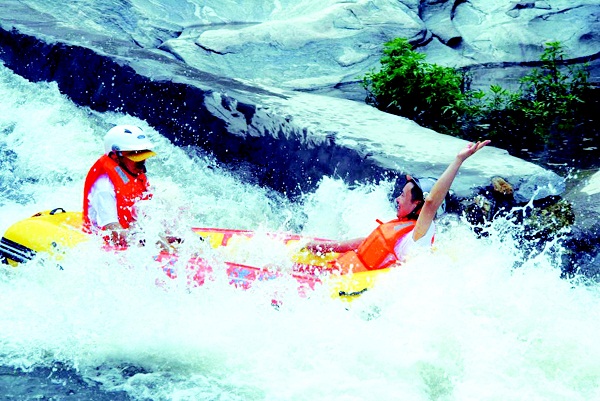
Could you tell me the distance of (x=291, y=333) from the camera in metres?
4.21

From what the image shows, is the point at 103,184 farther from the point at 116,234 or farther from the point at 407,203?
the point at 407,203

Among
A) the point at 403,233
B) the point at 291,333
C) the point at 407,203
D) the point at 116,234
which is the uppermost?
the point at 407,203

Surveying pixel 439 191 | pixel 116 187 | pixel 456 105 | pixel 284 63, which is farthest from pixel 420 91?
pixel 116 187

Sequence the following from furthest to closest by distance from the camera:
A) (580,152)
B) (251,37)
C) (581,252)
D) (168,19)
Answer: (168,19)
(251,37)
(580,152)
(581,252)

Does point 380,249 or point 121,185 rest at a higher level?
point 121,185

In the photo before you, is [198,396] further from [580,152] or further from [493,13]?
[493,13]

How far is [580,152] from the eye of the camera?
7828mm

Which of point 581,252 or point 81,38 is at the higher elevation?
point 81,38

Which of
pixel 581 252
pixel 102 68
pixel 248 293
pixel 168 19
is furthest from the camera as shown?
pixel 168 19

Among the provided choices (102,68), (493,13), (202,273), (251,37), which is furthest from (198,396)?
(493,13)

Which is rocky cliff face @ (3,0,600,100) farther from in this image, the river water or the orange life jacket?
the river water

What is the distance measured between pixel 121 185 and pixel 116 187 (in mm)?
36

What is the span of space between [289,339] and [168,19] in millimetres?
8869

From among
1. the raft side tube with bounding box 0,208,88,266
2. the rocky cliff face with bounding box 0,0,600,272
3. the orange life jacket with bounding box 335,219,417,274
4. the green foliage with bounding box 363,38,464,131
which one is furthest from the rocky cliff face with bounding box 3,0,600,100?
the orange life jacket with bounding box 335,219,417,274
